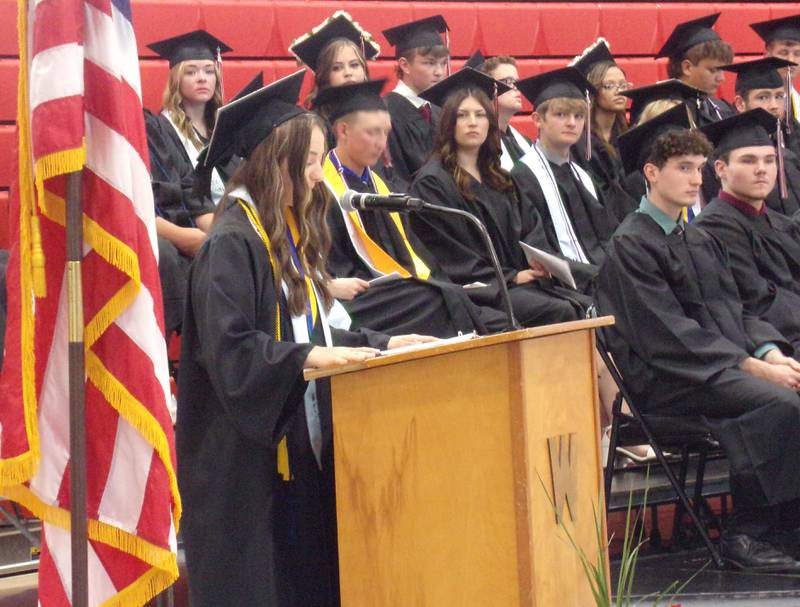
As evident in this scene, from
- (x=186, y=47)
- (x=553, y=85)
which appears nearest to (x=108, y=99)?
(x=186, y=47)

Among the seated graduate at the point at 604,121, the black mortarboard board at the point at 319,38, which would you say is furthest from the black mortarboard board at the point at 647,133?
the black mortarboard board at the point at 319,38

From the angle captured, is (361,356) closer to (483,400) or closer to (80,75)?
(483,400)

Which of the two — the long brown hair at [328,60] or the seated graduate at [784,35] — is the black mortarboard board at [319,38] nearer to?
the long brown hair at [328,60]

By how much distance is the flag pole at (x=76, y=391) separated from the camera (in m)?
2.68

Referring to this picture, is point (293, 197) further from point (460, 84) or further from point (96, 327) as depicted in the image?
point (460, 84)

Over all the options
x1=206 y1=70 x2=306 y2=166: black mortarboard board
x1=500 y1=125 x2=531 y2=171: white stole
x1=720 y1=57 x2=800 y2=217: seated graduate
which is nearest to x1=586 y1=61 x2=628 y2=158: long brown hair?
x1=500 y1=125 x2=531 y2=171: white stole

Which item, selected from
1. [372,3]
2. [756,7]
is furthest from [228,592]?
A: [756,7]

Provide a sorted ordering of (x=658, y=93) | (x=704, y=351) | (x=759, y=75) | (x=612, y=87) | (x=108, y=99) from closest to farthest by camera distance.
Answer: (x=108, y=99)
(x=704, y=351)
(x=658, y=93)
(x=759, y=75)
(x=612, y=87)

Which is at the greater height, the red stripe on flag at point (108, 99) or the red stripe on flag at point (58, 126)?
the red stripe on flag at point (108, 99)

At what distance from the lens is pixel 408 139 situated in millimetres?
6957

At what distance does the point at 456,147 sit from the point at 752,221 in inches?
56.4

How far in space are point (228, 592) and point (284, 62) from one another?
5.05 m

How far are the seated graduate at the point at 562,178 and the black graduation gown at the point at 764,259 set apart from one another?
0.91 m

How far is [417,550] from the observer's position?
10.2 ft
